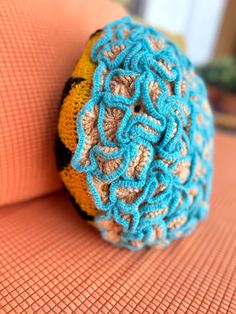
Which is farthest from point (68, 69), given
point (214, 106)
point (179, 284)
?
point (214, 106)

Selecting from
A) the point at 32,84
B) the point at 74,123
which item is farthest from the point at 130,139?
the point at 32,84

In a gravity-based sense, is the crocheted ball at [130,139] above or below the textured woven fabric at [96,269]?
above

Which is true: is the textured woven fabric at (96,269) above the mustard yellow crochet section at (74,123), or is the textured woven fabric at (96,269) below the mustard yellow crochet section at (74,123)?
below

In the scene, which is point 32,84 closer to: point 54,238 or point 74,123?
point 74,123

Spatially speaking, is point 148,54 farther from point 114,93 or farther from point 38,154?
point 38,154

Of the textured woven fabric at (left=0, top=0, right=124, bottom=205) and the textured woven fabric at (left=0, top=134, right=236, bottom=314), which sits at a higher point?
the textured woven fabric at (left=0, top=0, right=124, bottom=205)
